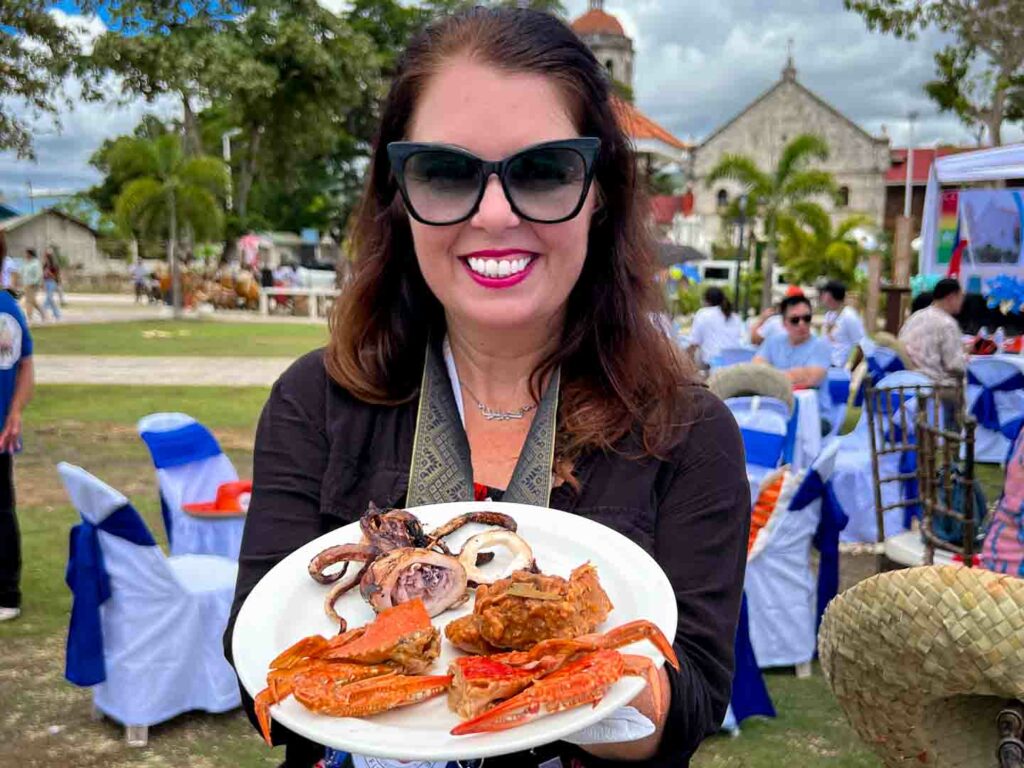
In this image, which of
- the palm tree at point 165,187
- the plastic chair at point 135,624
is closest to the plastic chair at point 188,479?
the plastic chair at point 135,624

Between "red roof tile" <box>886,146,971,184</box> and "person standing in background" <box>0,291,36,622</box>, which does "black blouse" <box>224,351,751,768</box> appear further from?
"red roof tile" <box>886,146,971,184</box>

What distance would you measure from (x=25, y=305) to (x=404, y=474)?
1033 inches

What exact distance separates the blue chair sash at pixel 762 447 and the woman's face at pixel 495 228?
11.7ft

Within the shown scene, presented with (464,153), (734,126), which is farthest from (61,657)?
(734,126)

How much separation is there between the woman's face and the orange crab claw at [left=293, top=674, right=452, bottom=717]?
0.61m

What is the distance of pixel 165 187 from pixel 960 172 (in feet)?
73.3

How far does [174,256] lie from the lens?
24672 millimetres

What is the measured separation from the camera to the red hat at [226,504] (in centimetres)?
450

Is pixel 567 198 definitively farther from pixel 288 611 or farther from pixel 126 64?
pixel 126 64

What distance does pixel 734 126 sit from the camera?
210ft

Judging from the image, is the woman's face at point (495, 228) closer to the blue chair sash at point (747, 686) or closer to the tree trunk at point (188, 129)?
the blue chair sash at point (747, 686)

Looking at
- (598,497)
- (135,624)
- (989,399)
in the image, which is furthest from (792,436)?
(598,497)

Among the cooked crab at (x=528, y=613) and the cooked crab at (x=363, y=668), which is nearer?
the cooked crab at (x=363, y=668)

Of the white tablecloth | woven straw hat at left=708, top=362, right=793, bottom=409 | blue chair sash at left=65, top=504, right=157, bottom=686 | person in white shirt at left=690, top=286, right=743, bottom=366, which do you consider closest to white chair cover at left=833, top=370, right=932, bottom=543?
the white tablecloth
